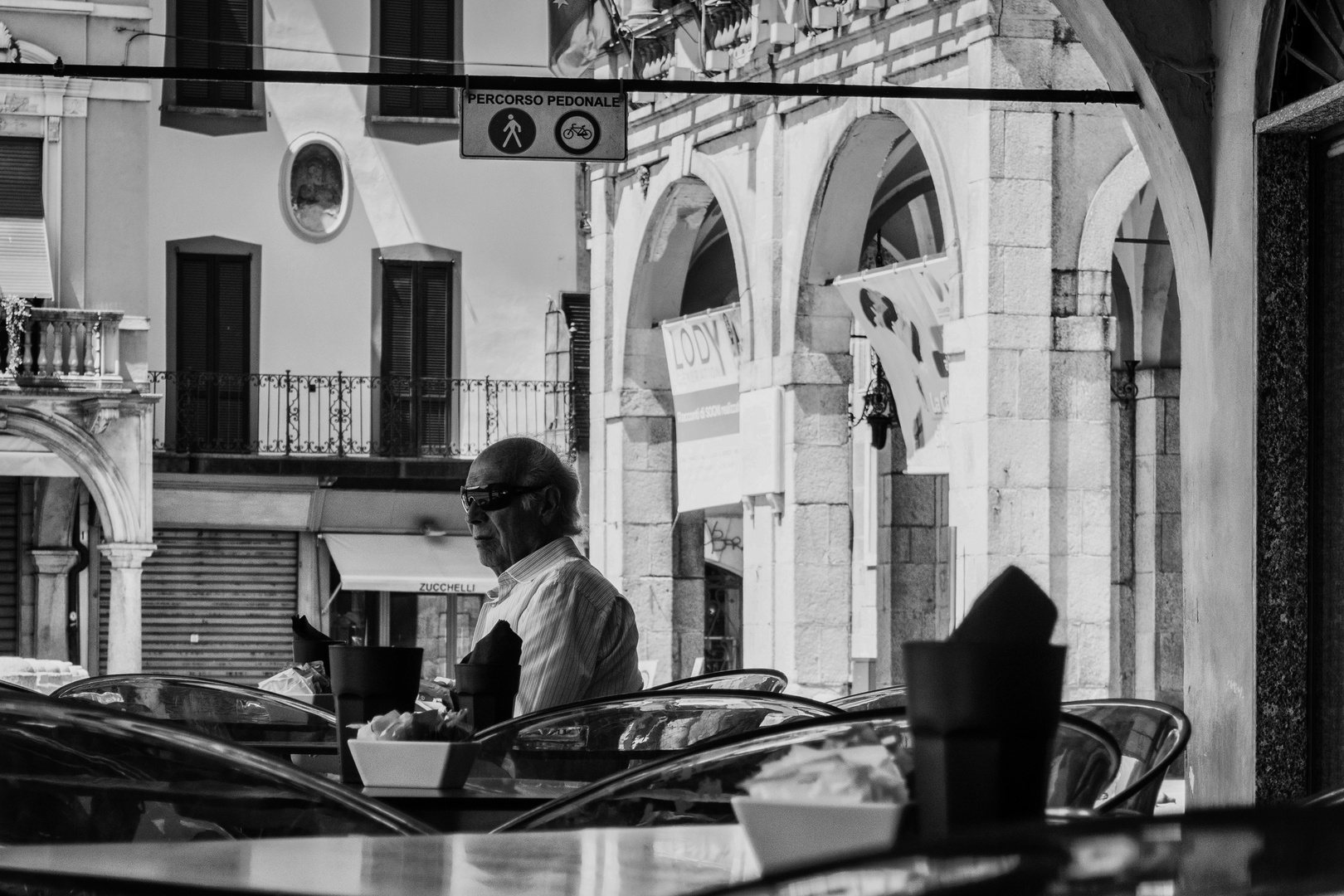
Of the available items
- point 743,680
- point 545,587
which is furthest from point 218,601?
point 545,587

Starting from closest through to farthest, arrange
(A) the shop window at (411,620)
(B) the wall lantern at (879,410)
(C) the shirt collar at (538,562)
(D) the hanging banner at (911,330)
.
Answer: (C) the shirt collar at (538,562), (D) the hanging banner at (911,330), (B) the wall lantern at (879,410), (A) the shop window at (411,620)

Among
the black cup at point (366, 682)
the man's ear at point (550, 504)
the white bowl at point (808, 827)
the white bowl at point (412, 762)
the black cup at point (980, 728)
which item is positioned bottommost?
the white bowl at point (412, 762)

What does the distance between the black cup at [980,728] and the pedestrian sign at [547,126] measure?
9616 millimetres

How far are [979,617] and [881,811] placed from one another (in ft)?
0.76

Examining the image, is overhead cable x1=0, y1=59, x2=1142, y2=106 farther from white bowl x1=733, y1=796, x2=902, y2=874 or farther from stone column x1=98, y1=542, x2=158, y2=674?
stone column x1=98, y1=542, x2=158, y2=674

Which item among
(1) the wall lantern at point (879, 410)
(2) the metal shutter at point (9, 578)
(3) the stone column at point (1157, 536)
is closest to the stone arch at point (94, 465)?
(2) the metal shutter at point (9, 578)

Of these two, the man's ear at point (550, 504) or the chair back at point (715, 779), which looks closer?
the chair back at point (715, 779)

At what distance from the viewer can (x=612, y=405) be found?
20.6 m

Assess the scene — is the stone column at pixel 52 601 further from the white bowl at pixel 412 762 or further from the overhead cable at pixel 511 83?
the white bowl at pixel 412 762

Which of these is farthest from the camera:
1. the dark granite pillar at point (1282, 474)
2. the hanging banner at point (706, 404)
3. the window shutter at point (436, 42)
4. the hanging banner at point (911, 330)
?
the window shutter at point (436, 42)

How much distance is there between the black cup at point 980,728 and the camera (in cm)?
161

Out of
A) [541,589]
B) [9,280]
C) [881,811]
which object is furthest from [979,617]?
[9,280]

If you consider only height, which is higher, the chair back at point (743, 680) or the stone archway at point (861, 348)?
the stone archway at point (861, 348)

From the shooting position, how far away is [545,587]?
626 centimetres
